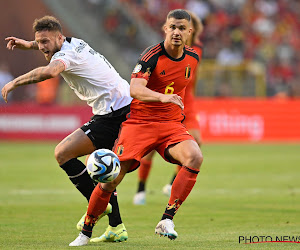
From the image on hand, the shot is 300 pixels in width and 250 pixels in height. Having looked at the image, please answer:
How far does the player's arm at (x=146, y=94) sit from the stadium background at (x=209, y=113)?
188 centimetres

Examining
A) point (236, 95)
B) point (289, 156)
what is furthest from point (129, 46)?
point (289, 156)

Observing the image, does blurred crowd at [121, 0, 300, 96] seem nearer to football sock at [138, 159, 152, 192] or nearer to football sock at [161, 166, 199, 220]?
football sock at [138, 159, 152, 192]

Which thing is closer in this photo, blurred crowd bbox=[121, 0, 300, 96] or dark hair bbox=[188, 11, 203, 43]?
dark hair bbox=[188, 11, 203, 43]

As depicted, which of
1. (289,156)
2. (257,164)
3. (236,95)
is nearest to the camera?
(257,164)

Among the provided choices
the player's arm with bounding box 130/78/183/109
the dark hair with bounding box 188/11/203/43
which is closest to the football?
the player's arm with bounding box 130/78/183/109

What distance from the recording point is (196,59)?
301 inches

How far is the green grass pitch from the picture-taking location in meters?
7.38

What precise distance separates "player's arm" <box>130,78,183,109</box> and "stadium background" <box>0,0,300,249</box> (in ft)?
6.16

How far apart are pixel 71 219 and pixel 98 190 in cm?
209

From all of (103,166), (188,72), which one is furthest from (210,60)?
(103,166)

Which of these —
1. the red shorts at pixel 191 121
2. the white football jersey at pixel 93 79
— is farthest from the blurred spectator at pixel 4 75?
the white football jersey at pixel 93 79

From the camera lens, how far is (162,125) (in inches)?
291

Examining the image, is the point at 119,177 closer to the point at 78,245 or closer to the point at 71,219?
the point at 78,245

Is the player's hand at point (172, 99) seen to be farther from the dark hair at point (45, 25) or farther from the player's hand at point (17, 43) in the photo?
the player's hand at point (17, 43)
